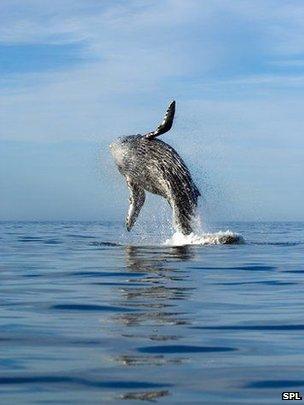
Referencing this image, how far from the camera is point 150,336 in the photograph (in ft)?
32.1

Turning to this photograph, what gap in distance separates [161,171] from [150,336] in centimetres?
2084

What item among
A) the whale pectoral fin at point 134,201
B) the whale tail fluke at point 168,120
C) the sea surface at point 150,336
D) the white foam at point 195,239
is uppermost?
the whale tail fluke at point 168,120

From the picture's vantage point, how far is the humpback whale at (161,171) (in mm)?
30344

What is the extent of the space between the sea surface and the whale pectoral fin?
1236cm

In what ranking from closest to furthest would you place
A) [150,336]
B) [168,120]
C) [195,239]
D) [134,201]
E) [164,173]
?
[150,336] < [168,120] < [164,173] < [195,239] < [134,201]

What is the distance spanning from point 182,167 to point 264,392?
923 inches

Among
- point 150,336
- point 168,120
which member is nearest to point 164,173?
point 168,120

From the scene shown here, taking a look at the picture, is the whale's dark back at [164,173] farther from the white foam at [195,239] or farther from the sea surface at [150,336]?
the sea surface at [150,336]

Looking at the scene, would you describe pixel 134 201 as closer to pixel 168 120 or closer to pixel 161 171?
pixel 161 171

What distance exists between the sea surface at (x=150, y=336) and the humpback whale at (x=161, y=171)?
428 inches

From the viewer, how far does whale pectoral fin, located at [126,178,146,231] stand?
1253 inches

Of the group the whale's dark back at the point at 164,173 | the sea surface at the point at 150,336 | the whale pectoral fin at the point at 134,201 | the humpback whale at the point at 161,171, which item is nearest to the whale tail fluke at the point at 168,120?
the humpback whale at the point at 161,171

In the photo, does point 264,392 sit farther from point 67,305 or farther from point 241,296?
point 241,296

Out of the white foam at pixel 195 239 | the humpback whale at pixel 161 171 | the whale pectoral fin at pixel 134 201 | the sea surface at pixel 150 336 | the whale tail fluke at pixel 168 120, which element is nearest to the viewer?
the sea surface at pixel 150 336
